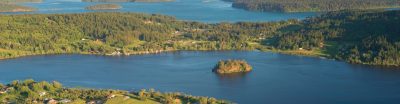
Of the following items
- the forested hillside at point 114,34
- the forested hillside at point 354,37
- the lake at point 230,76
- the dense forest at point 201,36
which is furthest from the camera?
the forested hillside at point 114,34

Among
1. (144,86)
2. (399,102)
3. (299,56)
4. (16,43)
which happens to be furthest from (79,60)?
(399,102)

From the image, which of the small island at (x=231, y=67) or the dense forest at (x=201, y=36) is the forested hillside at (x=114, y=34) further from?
the small island at (x=231, y=67)

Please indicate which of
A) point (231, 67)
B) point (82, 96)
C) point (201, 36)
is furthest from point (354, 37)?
point (82, 96)

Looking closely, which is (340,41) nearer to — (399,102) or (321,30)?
(321,30)

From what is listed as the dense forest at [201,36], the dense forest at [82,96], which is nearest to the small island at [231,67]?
the dense forest at [82,96]

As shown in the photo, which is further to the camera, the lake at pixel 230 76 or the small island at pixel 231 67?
the small island at pixel 231 67
